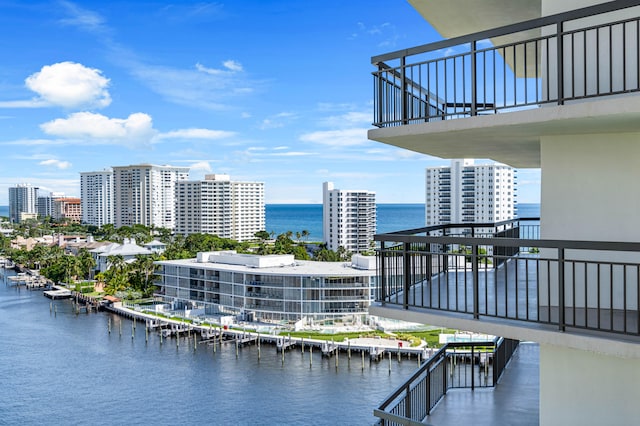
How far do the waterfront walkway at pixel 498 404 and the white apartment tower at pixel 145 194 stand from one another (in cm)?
14488

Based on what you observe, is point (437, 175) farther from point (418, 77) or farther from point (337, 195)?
point (418, 77)

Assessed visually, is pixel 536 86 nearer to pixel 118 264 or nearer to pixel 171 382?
pixel 171 382

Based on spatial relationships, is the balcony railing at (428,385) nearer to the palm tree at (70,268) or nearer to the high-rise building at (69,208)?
the palm tree at (70,268)

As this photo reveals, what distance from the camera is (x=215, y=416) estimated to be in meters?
32.7

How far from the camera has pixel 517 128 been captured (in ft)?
18.2

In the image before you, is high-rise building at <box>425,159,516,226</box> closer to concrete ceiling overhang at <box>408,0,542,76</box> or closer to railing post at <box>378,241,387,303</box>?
concrete ceiling overhang at <box>408,0,542,76</box>

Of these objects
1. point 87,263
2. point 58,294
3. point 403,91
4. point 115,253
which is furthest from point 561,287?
point 87,263

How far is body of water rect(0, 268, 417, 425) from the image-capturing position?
33031 mm

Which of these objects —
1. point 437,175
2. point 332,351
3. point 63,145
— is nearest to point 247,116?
point 63,145

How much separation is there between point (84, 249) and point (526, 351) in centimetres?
9203

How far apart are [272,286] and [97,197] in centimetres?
12976

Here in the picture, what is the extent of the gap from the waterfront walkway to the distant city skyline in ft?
390

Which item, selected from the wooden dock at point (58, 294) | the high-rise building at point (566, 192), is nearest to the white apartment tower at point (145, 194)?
the wooden dock at point (58, 294)

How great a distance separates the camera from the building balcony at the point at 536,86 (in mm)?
5086
